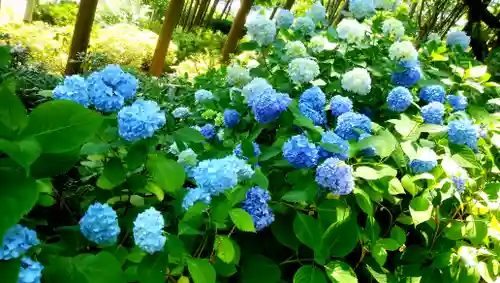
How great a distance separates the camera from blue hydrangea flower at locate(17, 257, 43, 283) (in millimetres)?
700

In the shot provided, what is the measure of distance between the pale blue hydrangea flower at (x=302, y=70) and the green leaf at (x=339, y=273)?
0.68m

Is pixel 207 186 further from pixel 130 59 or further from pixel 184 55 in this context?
pixel 184 55

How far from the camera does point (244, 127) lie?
4.88 feet

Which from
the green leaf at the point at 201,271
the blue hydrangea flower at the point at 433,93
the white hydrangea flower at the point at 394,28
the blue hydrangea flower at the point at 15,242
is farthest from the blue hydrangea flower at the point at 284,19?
the blue hydrangea flower at the point at 15,242

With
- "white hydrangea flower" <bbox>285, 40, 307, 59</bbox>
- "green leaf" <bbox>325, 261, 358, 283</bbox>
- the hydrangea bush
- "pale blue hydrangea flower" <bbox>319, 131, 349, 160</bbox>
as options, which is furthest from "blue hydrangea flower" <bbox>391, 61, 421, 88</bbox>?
"green leaf" <bbox>325, 261, 358, 283</bbox>

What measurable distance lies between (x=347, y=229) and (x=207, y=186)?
0.33m

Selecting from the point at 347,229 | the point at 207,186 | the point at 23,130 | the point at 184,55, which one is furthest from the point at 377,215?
the point at 184,55

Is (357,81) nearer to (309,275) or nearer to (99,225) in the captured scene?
(309,275)

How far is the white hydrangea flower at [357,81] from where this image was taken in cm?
156

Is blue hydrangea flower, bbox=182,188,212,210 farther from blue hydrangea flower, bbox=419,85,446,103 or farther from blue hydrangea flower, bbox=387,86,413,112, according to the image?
blue hydrangea flower, bbox=419,85,446,103

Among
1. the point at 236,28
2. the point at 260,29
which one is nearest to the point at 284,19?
the point at 260,29

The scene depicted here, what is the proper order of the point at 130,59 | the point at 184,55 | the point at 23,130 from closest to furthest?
the point at 23,130, the point at 130,59, the point at 184,55

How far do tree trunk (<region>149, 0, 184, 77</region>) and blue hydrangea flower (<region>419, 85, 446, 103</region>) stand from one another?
4.34 metres

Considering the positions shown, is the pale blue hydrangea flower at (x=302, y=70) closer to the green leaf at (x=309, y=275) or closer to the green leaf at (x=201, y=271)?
the green leaf at (x=309, y=275)
